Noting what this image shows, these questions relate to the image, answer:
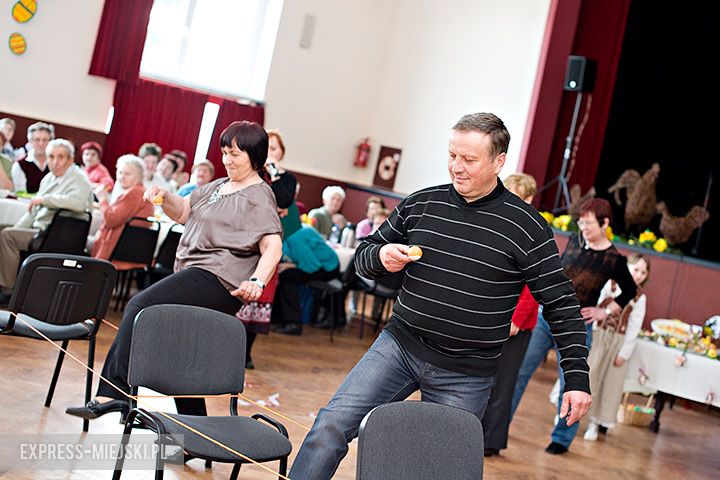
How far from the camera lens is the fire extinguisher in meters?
13.2

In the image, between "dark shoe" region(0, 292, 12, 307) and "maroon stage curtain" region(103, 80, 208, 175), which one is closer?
"dark shoe" region(0, 292, 12, 307)

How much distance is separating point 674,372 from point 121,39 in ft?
22.2

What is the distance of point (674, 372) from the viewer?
654 cm

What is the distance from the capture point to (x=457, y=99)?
12430mm

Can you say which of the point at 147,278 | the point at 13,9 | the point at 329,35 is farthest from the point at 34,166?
the point at 329,35

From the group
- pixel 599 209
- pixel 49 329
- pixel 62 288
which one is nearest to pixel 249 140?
pixel 62 288

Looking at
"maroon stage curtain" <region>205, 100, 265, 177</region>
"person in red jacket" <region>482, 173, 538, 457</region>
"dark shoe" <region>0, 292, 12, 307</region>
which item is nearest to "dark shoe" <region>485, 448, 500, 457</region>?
"person in red jacket" <region>482, 173, 538, 457</region>

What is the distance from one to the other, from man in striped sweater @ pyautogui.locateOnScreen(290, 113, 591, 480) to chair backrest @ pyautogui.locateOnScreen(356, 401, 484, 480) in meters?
0.40

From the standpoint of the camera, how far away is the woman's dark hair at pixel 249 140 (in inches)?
158

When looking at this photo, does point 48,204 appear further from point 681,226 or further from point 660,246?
point 681,226

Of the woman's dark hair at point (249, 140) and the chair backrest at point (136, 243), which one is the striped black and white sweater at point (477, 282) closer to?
the woman's dark hair at point (249, 140)

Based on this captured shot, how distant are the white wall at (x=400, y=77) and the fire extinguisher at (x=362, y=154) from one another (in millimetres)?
101

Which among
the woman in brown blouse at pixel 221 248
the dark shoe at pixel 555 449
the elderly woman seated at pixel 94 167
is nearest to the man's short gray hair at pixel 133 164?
the elderly woman seated at pixel 94 167

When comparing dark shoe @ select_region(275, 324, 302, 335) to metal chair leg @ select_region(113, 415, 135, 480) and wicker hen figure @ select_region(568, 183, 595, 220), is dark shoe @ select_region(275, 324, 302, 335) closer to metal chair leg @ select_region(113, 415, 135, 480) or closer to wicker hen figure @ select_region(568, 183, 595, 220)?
wicker hen figure @ select_region(568, 183, 595, 220)
